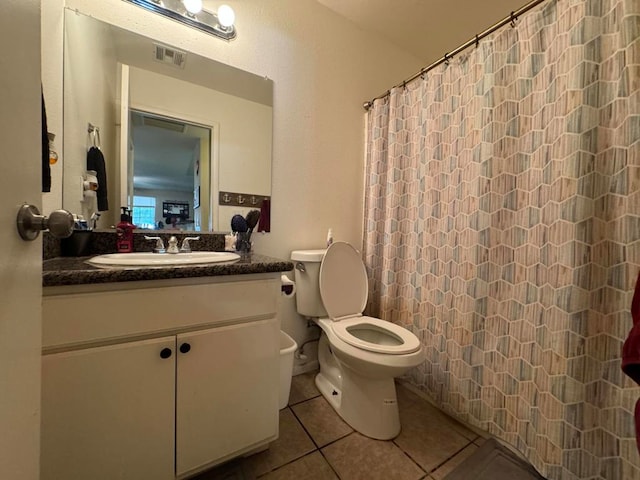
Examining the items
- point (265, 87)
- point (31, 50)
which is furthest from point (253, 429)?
point (265, 87)

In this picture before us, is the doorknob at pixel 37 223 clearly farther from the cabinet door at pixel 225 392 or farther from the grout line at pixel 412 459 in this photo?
the grout line at pixel 412 459

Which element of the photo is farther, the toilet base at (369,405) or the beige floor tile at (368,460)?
the toilet base at (369,405)

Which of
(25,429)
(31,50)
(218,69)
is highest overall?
(218,69)

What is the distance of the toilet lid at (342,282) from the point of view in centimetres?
142

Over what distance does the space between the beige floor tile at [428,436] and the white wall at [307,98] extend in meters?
0.73

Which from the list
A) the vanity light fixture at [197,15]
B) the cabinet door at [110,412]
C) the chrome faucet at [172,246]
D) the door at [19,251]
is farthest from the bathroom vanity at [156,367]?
the vanity light fixture at [197,15]

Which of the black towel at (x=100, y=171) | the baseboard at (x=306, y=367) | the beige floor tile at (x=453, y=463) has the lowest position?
the beige floor tile at (x=453, y=463)

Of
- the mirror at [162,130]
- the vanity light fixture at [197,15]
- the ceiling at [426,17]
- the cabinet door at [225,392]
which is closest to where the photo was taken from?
the cabinet door at [225,392]

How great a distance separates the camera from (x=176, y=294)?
31.2 inches

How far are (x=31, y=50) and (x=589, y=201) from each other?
150 centimetres

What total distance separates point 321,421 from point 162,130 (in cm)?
162

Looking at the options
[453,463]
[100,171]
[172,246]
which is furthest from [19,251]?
[453,463]

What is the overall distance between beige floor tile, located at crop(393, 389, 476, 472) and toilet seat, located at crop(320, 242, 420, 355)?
382 mm

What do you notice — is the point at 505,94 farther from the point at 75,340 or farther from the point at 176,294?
the point at 75,340
